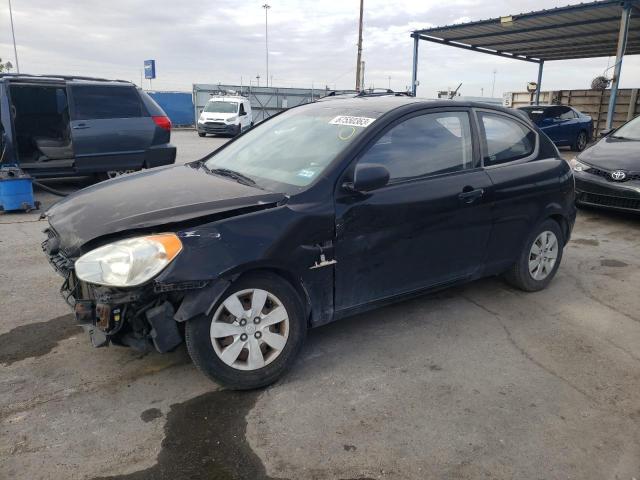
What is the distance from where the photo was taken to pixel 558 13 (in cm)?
1556

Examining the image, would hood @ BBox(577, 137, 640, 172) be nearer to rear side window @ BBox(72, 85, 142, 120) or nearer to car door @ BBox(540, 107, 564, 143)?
rear side window @ BBox(72, 85, 142, 120)

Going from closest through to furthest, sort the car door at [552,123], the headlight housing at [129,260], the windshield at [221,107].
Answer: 1. the headlight housing at [129,260]
2. the car door at [552,123]
3. the windshield at [221,107]

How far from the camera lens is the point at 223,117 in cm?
2392

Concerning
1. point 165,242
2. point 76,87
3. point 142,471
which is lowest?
point 142,471

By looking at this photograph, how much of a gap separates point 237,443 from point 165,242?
1054 mm

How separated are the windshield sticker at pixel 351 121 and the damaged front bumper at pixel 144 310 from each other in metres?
1.45

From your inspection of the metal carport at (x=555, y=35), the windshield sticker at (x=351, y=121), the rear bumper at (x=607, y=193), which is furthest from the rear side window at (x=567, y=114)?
the windshield sticker at (x=351, y=121)

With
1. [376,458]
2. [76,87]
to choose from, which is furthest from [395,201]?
[76,87]

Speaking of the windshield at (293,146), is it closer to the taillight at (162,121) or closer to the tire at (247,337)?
the tire at (247,337)

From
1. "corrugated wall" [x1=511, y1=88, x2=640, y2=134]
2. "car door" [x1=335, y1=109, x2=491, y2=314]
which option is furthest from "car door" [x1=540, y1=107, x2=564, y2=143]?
"car door" [x1=335, y1=109, x2=491, y2=314]

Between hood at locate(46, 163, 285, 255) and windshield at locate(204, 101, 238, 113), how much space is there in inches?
855

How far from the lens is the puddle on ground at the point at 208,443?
2.26 metres

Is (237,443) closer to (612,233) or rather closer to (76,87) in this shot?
(612,233)

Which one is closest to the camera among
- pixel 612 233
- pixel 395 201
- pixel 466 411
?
pixel 466 411
